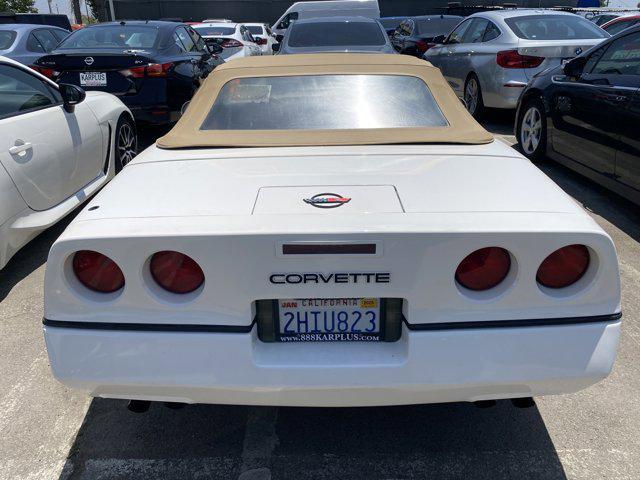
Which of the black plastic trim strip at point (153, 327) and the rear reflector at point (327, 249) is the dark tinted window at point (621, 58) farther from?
the black plastic trim strip at point (153, 327)

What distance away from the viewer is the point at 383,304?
6.34 ft

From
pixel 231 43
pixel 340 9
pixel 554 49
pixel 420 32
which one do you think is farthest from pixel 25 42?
pixel 420 32

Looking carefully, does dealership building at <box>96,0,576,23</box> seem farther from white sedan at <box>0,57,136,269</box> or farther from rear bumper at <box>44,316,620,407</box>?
rear bumper at <box>44,316,620,407</box>

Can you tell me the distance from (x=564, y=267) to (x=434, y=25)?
1321cm

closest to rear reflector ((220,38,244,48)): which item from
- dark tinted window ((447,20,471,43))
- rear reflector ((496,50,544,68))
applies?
dark tinted window ((447,20,471,43))

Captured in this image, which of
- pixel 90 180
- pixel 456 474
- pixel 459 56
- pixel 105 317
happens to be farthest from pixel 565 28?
pixel 105 317

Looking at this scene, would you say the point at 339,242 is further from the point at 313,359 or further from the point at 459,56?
the point at 459,56

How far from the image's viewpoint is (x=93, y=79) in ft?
22.1

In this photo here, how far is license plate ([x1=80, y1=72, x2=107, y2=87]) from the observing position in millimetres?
6688

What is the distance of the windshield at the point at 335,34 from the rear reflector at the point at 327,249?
6.90 m

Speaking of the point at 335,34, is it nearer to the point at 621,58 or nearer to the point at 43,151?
the point at 621,58

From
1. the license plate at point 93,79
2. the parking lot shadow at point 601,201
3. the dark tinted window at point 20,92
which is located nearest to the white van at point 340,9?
the license plate at point 93,79

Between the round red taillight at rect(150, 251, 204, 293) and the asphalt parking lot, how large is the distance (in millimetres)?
825

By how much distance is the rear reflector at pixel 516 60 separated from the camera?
25.3ft
